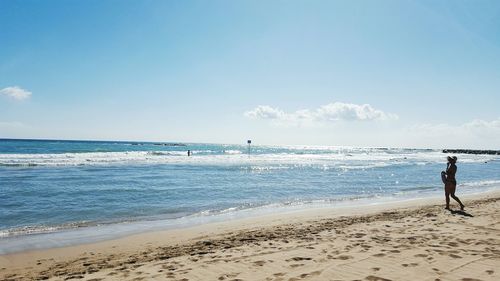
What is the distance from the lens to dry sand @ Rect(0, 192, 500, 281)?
19.2 ft

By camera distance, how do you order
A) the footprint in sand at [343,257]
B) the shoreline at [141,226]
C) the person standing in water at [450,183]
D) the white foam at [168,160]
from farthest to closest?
the white foam at [168,160] < the person standing in water at [450,183] < the shoreline at [141,226] < the footprint in sand at [343,257]

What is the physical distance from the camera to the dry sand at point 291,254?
5855 mm

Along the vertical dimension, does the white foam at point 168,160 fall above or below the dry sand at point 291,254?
above

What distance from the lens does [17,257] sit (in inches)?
297

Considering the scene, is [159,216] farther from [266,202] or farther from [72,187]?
[72,187]

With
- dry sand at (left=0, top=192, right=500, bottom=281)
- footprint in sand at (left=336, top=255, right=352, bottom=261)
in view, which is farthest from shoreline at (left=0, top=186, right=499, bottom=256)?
footprint in sand at (left=336, top=255, right=352, bottom=261)

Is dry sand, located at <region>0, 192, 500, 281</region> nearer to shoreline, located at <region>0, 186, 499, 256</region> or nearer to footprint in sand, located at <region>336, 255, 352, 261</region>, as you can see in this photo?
footprint in sand, located at <region>336, 255, 352, 261</region>

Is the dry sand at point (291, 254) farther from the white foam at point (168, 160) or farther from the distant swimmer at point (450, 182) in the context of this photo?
the white foam at point (168, 160)

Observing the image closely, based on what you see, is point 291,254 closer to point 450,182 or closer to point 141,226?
point 141,226

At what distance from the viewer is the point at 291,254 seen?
6957mm

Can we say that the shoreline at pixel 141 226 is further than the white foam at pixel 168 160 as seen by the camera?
No

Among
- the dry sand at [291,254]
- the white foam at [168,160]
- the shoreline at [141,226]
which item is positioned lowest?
the shoreline at [141,226]

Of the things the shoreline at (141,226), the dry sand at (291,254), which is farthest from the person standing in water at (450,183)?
the dry sand at (291,254)

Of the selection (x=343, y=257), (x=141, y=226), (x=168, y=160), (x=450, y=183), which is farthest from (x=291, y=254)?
(x=168, y=160)
